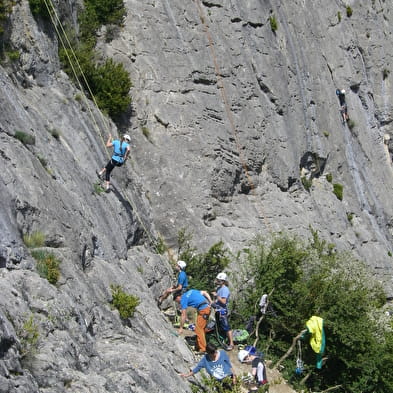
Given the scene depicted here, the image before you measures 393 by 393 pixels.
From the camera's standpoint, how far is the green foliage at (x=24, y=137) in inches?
476

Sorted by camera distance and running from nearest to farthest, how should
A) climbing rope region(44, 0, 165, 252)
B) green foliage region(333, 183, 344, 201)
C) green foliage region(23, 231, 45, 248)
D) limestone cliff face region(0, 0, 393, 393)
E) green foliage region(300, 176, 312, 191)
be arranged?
limestone cliff face region(0, 0, 393, 393) < green foliage region(23, 231, 45, 248) < climbing rope region(44, 0, 165, 252) < green foliage region(300, 176, 312, 191) < green foliage region(333, 183, 344, 201)

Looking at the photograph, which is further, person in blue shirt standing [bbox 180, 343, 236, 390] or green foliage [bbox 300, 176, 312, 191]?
green foliage [bbox 300, 176, 312, 191]

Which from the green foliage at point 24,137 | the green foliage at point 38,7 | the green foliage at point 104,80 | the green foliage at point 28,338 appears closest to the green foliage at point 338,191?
the green foliage at point 104,80

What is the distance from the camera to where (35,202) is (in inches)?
431

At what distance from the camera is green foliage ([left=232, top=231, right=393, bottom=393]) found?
16.1m

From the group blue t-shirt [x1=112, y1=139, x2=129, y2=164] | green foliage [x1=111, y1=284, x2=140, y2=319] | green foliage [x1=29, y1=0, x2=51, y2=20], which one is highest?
green foliage [x1=29, y1=0, x2=51, y2=20]

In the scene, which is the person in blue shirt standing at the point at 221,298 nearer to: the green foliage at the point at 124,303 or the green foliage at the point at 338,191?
the green foliage at the point at 124,303

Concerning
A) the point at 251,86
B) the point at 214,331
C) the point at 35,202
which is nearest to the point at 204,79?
the point at 251,86

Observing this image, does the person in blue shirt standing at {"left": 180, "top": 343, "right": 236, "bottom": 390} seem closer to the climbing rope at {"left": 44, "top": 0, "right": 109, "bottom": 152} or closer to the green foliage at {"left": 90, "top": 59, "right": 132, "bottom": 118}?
the climbing rope at {"left": 44, "top": 0, "right": 109, "bottom": 152}

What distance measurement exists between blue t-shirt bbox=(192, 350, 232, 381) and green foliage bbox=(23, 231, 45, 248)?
11.1 feet

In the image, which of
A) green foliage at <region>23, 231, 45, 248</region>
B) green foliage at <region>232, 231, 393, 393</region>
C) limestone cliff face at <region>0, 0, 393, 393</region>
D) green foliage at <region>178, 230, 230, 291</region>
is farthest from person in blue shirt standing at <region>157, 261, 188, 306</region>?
green foliage at <region>23, 231, 45, 248</region>

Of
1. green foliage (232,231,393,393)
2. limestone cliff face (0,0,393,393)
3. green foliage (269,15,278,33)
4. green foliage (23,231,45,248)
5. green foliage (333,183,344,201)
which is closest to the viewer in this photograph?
limestone cliff face (0,0,393,393)

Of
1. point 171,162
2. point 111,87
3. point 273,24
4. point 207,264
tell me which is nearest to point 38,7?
point 111,87

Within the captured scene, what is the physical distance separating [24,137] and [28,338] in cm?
528
